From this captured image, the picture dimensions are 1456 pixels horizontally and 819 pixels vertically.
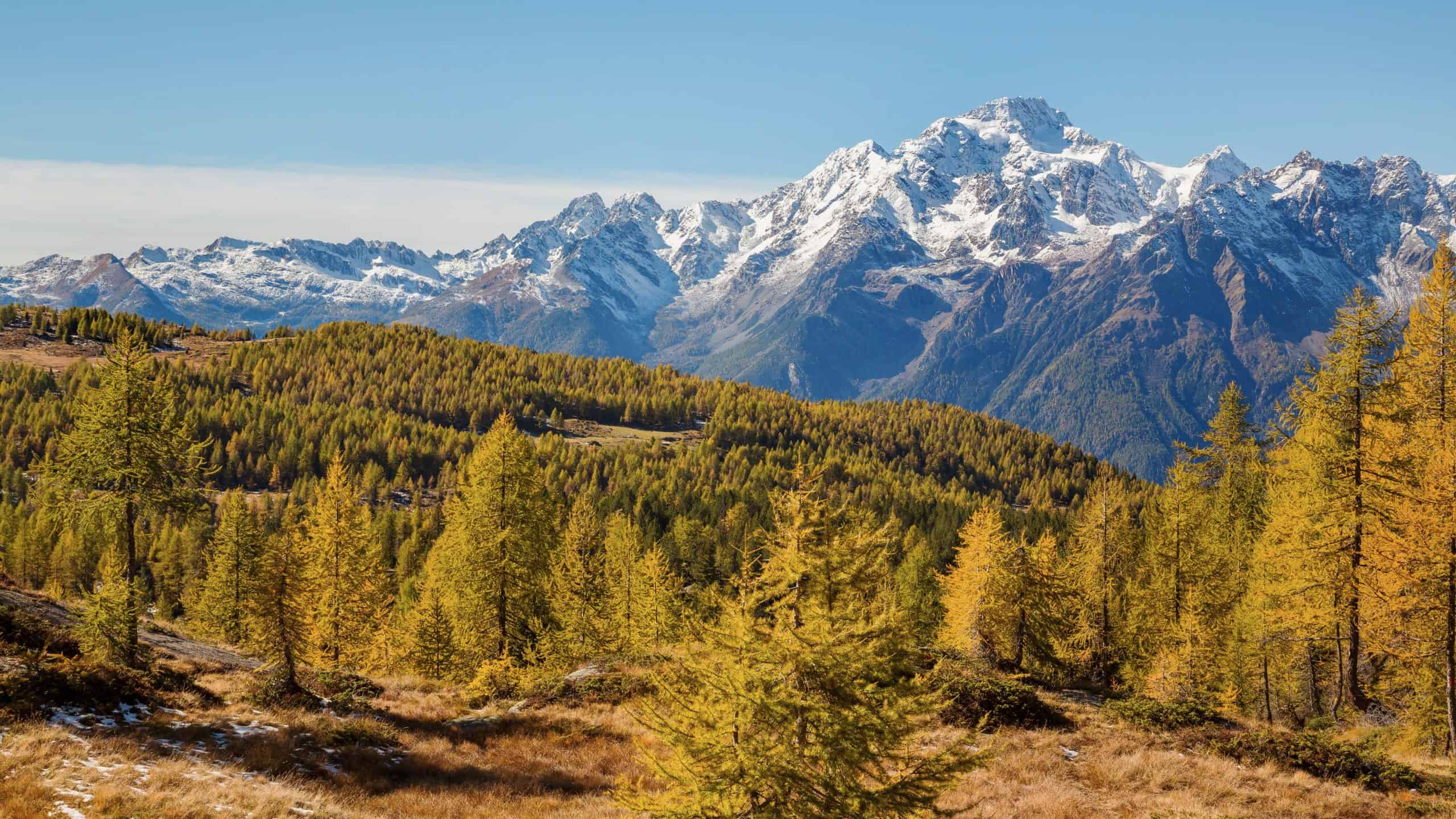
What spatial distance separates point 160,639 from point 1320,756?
4873 cm

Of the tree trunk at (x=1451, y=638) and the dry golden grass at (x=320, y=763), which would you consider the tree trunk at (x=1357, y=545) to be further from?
the dry golden grass at (x=320, y=763)

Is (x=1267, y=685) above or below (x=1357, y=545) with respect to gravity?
below

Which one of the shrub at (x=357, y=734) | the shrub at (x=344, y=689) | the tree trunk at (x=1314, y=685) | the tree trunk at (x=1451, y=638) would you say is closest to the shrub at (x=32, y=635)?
the shrub at (x=344, y=689)

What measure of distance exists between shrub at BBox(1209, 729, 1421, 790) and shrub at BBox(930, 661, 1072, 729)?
5.76 meters

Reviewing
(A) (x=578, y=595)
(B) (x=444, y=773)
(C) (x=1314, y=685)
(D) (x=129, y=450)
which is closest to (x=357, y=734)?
(B) (x=444, y=773)

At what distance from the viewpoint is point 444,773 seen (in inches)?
952

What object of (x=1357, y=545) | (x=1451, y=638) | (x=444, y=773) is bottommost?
(x=444, y=773)

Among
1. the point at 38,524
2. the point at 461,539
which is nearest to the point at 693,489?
the point at 38,524

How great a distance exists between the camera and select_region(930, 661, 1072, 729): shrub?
98.3 ft

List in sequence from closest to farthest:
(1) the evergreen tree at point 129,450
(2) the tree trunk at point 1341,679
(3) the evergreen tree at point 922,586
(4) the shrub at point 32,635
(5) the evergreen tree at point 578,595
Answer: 1. (4) the shrub at point 32,635
2. (1) the evergreen tree at point 129,450
3. (2) the tree trunk at point 1341,679
4. (5) the evergreen tree at point 578,595
5. (3) the evergreen tree at point 922,586

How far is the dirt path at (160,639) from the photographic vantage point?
3428cm

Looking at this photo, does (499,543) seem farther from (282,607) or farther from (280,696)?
(280,696)

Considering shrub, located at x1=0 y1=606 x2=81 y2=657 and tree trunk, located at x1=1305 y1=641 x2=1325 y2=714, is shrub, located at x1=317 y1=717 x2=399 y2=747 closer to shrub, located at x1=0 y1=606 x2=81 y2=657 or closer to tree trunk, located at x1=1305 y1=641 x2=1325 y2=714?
shrub, located at x1=0 y1=606 x2=81 y2=657

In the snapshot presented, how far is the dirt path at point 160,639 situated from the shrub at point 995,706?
31452 millimetres
